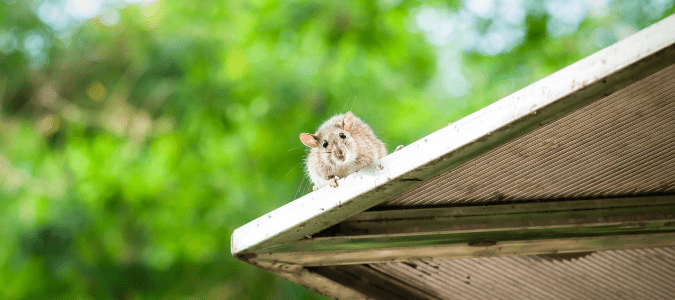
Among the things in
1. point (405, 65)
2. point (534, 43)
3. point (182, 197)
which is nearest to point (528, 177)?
point (534, 43)

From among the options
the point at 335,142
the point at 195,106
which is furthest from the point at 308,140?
the point at 195,106

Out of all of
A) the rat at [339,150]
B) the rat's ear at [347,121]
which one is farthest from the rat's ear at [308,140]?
the rat's ear at [347,121]

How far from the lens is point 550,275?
2.14 meters

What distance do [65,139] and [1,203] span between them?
42.2 inches

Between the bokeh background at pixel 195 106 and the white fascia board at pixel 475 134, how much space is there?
396 cm

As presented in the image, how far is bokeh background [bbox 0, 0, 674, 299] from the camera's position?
19.1 feet

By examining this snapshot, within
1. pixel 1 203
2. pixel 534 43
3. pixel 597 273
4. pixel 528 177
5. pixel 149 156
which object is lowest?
pixel 597 273

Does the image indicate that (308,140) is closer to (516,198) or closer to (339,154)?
(339,154)

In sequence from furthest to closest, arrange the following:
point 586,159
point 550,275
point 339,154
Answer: point 339,154
point 550,275
point 586,159

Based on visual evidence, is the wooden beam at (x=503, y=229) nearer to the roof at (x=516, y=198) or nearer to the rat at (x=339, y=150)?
the roof at (x=516, y=198)

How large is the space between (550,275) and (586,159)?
2.42 ft

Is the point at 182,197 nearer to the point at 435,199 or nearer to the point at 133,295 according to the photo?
the point at 133,295

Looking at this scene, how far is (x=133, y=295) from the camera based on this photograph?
6215 millimetres

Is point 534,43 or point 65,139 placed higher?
point 534,43
